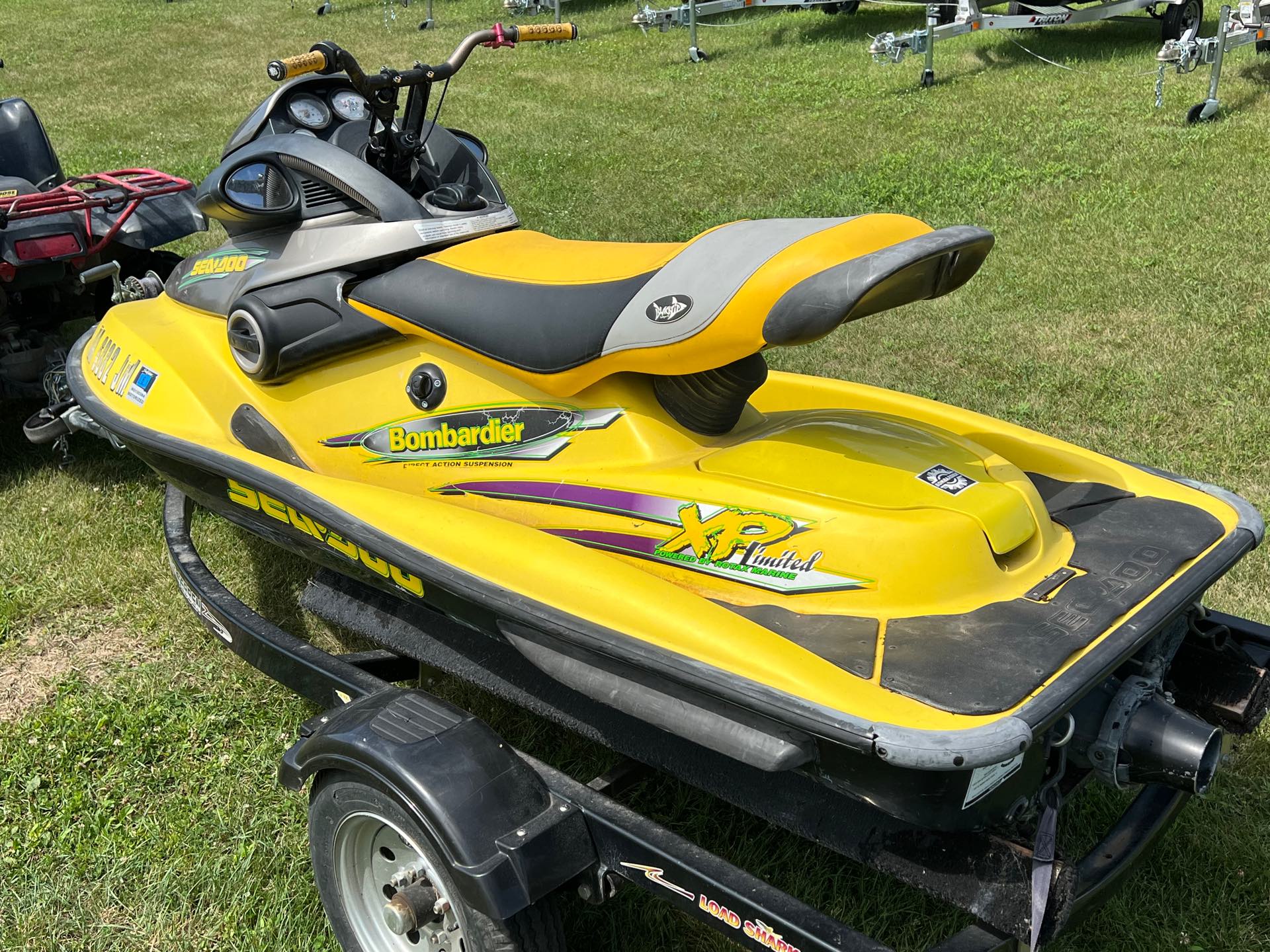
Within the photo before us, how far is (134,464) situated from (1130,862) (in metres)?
4.29

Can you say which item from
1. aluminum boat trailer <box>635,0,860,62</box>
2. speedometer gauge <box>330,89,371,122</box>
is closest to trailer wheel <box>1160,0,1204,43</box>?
aluminum boat trailer <box>635,0,860,62</box>

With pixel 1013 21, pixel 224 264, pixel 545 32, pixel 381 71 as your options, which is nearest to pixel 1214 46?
pixel 1013 21

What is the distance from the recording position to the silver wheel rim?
2412 millimetres

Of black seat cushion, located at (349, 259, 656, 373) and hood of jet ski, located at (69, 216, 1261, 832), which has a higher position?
black seat cushion, located at (349, 259, 656, 373)

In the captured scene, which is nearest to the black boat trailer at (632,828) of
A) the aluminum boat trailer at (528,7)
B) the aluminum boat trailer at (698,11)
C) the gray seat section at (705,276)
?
the gray seat section at (705,276)

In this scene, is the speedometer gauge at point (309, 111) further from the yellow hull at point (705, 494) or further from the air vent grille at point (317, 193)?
the yellow hull at point (705, 494)

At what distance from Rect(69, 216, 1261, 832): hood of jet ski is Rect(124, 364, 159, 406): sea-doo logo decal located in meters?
0.37

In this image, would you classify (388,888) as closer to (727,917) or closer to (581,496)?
(727,917)

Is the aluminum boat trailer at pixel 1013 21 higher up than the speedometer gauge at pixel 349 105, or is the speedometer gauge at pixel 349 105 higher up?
the speedometer gauge at pixel 349 105

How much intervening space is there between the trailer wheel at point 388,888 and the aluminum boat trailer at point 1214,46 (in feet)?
28.0

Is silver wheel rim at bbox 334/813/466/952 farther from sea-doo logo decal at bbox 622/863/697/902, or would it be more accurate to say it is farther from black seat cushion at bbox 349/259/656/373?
black seat cushion at bbox 349/259/656/373

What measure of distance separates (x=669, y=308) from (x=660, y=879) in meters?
1.13

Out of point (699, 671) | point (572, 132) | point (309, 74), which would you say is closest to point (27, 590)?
point (309, 74)

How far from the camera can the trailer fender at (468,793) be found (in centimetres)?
214
